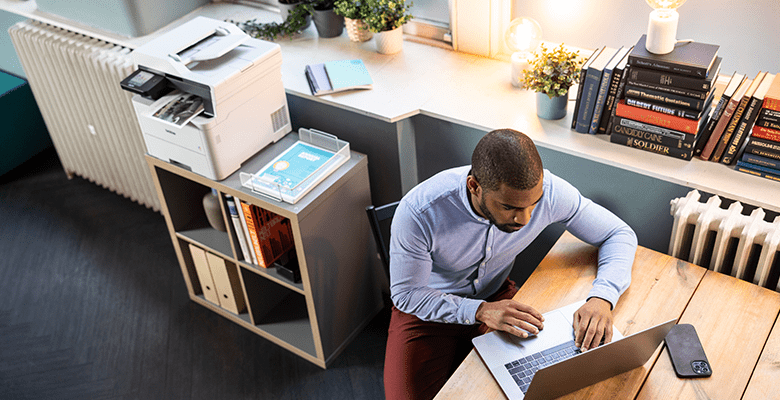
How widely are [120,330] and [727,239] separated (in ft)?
8.24

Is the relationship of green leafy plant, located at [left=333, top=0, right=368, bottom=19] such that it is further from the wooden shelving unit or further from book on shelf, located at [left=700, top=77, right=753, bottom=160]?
book on shelf, located at [left=700, top=77, right=753, bottom=160]

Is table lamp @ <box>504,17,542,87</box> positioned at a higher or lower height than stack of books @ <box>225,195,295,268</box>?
higher

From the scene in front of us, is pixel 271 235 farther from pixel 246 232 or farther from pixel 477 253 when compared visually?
pixel 477 253

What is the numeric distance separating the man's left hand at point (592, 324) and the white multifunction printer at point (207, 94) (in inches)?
53.6

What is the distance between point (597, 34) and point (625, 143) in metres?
0.55

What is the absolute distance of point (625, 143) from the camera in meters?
2.13

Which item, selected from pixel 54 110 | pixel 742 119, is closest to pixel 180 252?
pixel 54 110

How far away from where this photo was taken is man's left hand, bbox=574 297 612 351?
1697 mm

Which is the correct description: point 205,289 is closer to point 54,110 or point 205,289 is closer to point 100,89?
point 100,89

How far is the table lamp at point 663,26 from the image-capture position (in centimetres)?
193

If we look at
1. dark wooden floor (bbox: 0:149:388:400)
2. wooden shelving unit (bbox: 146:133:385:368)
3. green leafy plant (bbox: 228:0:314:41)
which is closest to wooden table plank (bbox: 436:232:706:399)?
wooden shelving unit (bbox: 146:133:385:368)

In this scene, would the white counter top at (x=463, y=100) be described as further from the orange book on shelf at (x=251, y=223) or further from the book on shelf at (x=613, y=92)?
the orange book on shelf at (x=251, y=223)

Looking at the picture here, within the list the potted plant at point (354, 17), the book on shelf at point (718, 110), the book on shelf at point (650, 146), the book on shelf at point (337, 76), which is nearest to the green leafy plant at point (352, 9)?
the potted plant at point (354, 17)

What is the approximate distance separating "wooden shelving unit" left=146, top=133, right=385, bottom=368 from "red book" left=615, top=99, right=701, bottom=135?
960mm
